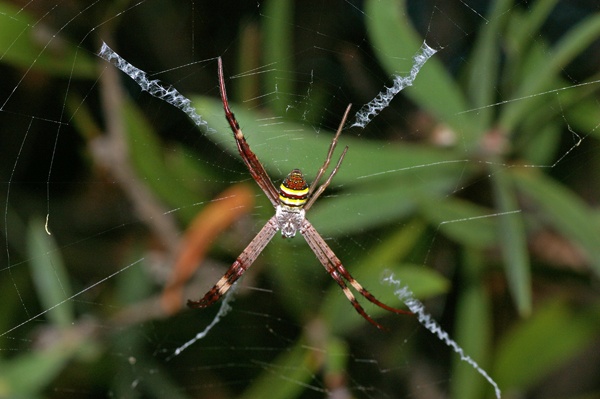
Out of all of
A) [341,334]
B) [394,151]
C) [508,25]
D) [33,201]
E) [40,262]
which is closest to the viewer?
[508,25]

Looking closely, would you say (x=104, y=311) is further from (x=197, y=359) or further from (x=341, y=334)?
(x=341, y=334)

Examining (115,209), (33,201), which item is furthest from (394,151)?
(33,201)

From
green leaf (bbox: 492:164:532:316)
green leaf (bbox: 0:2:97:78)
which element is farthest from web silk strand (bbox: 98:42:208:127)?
green leaf (bbox: 492:164:532:316)

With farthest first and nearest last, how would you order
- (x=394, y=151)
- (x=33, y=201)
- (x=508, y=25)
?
(x=33, y=201) < (x=394, y=151) < (x=508, y=25)

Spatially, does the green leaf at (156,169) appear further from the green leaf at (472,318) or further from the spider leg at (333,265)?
the green leaf at (472,318)

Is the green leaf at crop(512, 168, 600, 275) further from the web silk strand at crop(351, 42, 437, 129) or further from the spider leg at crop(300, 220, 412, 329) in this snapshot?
the spider leg at crop(300, 220, 412, 329)

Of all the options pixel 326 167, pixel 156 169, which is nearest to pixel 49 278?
pixel 156 169

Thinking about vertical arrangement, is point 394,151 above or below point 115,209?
below
